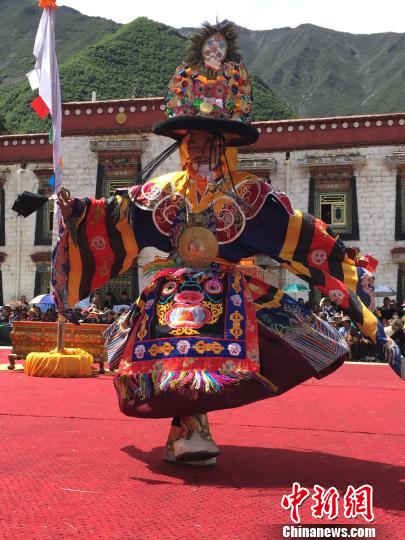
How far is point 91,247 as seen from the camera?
14.8ft

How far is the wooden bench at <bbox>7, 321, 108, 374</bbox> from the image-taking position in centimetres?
1113

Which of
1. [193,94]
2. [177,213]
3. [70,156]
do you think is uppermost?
[70,156]

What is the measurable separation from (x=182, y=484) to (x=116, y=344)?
40.1 inches

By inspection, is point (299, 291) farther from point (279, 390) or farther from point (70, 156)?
point (279, 390)

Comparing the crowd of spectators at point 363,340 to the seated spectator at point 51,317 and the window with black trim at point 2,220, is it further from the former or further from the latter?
the window with black trim at point 2,220

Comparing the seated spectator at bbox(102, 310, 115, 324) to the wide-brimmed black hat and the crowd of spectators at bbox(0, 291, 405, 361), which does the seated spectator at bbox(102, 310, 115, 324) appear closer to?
the crowd of spectators at bbox(0, 291, 405, 361)

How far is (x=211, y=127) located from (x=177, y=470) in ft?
6.11

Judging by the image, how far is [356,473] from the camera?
4.05 meters

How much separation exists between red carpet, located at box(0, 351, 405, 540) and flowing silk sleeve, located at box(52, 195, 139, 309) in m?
0.95

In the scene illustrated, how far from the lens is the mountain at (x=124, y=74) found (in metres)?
57.7

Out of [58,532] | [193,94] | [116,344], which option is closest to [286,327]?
[116,344]

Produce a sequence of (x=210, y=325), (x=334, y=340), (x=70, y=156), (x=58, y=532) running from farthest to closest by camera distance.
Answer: (x=70, y=156) → (x=334, y=340) → (x=210, y=325) → (x=58, y=532)

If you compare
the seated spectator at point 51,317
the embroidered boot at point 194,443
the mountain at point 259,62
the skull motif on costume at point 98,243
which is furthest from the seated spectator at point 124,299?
the mountain at point 259,62

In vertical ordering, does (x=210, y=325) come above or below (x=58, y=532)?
above
